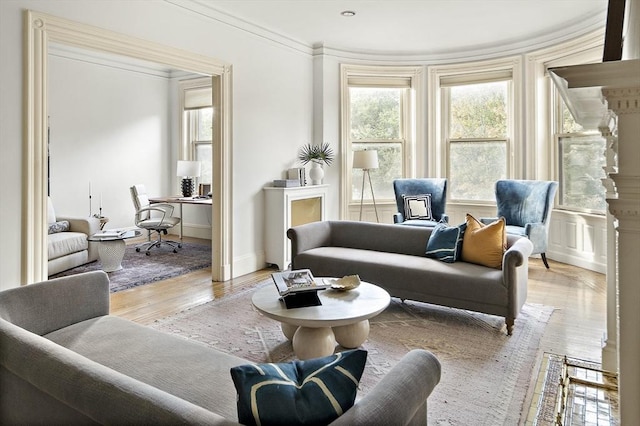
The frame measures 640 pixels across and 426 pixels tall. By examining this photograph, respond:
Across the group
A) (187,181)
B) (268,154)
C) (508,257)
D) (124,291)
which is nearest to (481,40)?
(268,154)

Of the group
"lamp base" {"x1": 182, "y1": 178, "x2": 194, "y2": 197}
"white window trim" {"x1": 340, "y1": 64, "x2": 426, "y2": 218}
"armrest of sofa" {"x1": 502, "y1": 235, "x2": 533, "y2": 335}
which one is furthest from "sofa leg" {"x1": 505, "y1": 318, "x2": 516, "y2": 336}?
"lamp base" {"x1": 182, "y1": 178, "x2": 194, "y2": 197}

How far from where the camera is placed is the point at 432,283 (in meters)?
3.33

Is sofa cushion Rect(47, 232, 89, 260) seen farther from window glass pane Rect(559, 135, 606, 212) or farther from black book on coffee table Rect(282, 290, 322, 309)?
window glass pane Rect(559, 135, 606, 212)

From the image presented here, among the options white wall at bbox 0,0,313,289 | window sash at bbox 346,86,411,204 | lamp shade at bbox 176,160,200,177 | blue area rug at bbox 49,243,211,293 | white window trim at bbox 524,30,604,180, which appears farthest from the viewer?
lamp shade at bbox 176,160,200,177

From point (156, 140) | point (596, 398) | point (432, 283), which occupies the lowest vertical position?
point (596, 398)

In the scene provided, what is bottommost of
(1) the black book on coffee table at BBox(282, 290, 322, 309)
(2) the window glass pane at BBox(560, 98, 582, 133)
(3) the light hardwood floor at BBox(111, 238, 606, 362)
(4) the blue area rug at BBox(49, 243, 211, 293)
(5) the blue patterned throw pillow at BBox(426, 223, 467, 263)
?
(3) the light hardwood floor at BBox(111, 238, 606, 362)

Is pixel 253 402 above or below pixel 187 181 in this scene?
below

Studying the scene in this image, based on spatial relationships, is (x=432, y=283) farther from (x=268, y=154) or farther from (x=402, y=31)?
(x=402, y=31)

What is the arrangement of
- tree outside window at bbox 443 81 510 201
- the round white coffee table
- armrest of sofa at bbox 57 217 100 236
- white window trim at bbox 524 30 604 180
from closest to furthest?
the round white coffee table, armrest of sofa at bbox 57 217 100 236, white window trim at bbox 524 30 604 180, tree outside window at bbox 443 81 510 201

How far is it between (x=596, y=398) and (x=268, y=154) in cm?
401

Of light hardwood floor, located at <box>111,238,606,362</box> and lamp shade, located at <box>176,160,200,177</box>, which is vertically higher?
lamp shade, located at <box>176,160,200,177</box>

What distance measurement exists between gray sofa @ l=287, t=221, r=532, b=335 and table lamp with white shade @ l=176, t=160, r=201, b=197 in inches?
125

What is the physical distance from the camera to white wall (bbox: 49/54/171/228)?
6.09m

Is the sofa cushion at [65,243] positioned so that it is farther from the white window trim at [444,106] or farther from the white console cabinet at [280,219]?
the white window trim at [444,106]
